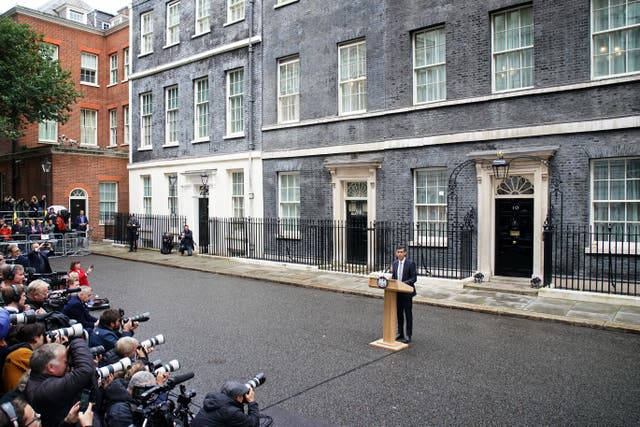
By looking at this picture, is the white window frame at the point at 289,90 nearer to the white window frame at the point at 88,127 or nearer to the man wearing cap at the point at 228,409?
the man wearing cap at the point at 228,409

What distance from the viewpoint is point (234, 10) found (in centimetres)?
2178

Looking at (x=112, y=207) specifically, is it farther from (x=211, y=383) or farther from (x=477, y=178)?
(x=211, y=383)

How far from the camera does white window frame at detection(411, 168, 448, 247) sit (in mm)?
15219

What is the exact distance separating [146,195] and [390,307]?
2158 cm

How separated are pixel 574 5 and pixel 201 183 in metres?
16.6

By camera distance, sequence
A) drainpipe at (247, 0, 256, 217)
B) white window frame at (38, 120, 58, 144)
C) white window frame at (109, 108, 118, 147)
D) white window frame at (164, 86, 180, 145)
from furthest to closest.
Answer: white window frame at (109, 108, 118, 147) → white window frame at (38, 120, 58, 144) → white window frame at (164, 86, 180, 145) → drainpipe at (247, 0, 256, 217)

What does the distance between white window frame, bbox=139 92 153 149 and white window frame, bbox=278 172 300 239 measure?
10.3 metres

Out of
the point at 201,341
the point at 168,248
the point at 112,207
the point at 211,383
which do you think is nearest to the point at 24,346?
the point at 211,383

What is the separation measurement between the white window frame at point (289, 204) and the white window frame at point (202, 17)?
8.56 m

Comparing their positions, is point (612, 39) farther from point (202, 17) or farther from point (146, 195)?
point (146, 195)

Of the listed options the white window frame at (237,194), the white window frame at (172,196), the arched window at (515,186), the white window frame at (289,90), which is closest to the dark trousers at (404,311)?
the arched window at (515,186)

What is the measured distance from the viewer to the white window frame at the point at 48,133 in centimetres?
3216

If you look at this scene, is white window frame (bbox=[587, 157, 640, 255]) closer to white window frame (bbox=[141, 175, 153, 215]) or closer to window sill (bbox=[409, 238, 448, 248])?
window sill (bbox=[409, 238, 448, 248])

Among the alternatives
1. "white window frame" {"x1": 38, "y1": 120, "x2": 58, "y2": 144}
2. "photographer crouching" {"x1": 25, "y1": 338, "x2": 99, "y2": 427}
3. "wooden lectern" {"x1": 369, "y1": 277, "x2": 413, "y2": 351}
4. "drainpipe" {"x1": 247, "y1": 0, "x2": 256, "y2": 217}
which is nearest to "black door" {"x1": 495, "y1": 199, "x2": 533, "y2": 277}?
"wooden lectern" {"x1": 369, "y1": 277, "x2": 413, "y2": 351}
